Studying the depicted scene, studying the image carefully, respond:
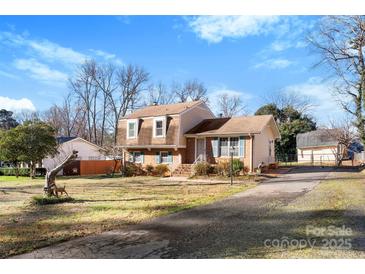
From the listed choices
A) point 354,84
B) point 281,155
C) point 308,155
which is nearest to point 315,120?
point 308,155

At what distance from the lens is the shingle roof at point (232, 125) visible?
21.7 m

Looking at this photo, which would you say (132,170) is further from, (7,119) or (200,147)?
(7,119)

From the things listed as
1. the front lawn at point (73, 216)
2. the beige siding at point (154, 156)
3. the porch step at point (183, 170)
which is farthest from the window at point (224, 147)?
the front lawn at point (73, 216)

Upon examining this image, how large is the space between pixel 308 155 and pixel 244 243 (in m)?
37.8

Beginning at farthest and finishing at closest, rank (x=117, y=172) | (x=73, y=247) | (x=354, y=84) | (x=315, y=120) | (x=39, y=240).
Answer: (x=315, y=120) < (x=117, y=172) < (x=354, y=84) < (x=39, y=240) < (x=73, y=247)

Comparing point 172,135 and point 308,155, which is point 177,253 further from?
point 308,155

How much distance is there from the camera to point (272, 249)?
5.59 m

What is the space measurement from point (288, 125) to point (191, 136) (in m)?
22.3

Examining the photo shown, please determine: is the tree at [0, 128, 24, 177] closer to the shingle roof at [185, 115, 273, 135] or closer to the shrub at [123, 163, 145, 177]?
the shrub at [123, 163, 145, 177]

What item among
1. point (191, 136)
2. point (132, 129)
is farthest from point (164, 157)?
point (132, 129)

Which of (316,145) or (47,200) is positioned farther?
(316,145)

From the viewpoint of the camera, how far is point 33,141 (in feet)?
80.4

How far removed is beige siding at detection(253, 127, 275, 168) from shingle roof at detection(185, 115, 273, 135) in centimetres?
84

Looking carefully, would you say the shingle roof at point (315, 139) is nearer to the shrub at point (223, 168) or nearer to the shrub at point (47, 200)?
the shrub at point (223, 168)
